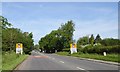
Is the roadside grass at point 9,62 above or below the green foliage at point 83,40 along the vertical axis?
below

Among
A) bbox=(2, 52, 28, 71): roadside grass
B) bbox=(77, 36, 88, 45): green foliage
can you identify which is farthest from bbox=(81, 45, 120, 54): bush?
bbox=(77, 36, 88, 45): green foliage

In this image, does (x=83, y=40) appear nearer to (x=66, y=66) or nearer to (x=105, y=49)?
(x=105, y=49)

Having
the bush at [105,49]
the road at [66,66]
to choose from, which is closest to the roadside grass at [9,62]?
the road at [66,66]

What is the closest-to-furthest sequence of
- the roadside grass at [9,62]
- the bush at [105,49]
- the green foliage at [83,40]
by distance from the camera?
the roadside grass at [9,62], the bush at [105,49], the green foliage at [83,40]

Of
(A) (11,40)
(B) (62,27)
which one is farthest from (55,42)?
(A) (11,40)

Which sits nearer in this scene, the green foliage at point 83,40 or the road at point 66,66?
the road at point 66,66

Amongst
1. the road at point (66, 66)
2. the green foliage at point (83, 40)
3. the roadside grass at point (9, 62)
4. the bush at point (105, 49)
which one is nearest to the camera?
the road at point (66, 66)

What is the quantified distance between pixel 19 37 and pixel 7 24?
4903 centimetres

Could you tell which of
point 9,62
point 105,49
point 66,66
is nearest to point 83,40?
point 105,49

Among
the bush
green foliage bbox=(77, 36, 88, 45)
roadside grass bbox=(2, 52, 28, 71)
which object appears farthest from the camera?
green foliage bbox=(77, 36, 88, 45)

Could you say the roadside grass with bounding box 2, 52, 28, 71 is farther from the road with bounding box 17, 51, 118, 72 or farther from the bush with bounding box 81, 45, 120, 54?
the bush with bounding box 81, 45, 120, 54

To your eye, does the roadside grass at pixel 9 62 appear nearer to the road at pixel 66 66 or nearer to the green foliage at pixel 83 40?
the road at pixel 66 66

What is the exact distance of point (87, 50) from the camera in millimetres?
72375

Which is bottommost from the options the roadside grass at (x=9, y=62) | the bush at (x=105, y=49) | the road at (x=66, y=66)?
the road at (x=66, y=66)
